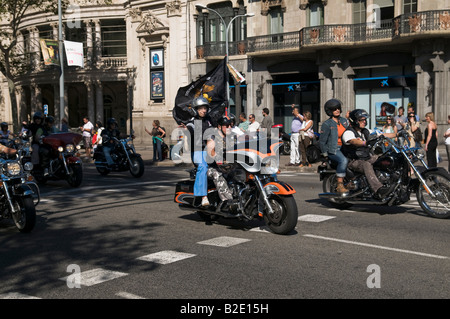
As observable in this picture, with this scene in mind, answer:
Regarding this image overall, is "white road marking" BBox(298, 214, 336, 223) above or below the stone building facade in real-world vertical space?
below

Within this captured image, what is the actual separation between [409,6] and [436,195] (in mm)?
22059

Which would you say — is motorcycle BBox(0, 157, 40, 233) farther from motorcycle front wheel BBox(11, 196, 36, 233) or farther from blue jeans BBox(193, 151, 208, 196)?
blue jeans BBox(193, 151, 208, 196)

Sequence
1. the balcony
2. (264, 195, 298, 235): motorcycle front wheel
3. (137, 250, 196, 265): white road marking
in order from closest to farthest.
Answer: (137, 250, 196, 265): white road marking → (264, 195, 298, 235): motorcycle front wheel → the balcony

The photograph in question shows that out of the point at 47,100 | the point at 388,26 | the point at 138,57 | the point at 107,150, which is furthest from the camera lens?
the point at 47,100

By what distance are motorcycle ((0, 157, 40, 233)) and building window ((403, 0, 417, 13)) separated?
24.3 meters

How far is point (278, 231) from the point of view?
7055 mm

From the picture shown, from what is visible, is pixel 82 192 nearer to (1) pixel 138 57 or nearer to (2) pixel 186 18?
(2) pixel 186 18

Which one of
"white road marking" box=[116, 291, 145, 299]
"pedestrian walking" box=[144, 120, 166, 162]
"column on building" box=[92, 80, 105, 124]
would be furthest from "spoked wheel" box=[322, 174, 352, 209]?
"column on building" box=[92, 80, 105, 124]

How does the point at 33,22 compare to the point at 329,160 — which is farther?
the point at 33,22

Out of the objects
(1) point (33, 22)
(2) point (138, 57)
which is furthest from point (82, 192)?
(1) point (33, 22)

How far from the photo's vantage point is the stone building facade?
2692 cm

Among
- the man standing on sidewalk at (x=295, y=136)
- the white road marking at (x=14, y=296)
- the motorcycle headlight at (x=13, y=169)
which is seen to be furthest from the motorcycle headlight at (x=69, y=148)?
the white road marking at (x=14, y=296)

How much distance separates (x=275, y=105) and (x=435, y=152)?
785 inches

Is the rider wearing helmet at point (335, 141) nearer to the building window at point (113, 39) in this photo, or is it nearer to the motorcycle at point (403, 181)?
the motorcycle at point (403, 181)
